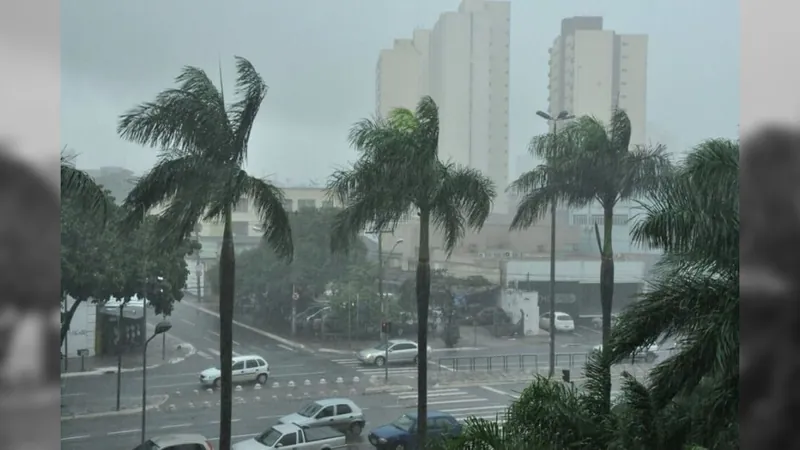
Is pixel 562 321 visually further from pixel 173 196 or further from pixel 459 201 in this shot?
pixel 173 196

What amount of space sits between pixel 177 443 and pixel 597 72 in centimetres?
306

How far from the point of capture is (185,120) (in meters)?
3.42

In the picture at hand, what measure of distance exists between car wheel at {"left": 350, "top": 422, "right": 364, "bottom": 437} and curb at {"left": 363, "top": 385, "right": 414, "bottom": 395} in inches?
7.1

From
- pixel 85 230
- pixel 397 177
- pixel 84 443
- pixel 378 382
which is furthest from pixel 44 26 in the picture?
pixel 378 382

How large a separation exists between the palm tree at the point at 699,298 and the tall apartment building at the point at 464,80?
911 millimetres

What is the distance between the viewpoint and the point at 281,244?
11.7 feet

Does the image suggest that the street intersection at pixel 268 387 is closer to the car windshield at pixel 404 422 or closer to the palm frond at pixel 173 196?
the car windshield at pixel 404 422

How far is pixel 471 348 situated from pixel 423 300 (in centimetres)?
42

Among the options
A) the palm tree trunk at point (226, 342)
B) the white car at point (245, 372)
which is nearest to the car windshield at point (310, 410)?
the white car at point (245, 372)

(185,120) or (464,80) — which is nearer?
(185,120)

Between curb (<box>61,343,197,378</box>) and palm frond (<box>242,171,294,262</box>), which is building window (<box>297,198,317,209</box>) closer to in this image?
palm frond (<box>242,171,294,262</box>)

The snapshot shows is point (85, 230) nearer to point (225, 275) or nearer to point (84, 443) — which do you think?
point (225, 275)

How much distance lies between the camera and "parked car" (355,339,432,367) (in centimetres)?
373

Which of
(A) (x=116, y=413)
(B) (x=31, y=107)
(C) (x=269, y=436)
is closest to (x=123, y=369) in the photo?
(A) (x=116, y=413)
